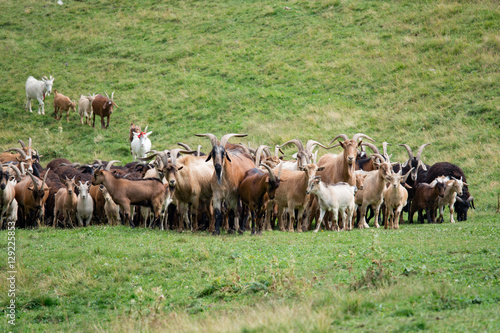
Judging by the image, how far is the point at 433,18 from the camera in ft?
112

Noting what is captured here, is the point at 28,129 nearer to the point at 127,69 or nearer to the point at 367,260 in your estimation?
the point at 127,69

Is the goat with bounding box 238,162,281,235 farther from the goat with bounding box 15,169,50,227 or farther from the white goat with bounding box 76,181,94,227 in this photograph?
the goat with bounding box 15,169,50,227

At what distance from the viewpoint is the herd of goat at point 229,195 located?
45.2ft

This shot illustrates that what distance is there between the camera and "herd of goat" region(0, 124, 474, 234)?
1377cm

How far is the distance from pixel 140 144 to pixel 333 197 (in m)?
12.3

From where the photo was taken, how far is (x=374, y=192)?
14875 millimetres

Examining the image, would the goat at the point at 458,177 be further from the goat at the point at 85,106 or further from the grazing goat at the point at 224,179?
the goat at the point at 85,106

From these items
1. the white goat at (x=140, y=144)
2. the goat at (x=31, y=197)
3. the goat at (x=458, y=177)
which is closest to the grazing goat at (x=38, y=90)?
the white goat at (x=140, y=144)

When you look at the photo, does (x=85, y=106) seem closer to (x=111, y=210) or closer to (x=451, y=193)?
(x=111, y=210)

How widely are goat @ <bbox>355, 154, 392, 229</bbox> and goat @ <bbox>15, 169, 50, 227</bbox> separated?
9.27 metres

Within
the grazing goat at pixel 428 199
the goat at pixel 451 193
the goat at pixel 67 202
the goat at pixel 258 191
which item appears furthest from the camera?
the grazing goat at pixel 428 199

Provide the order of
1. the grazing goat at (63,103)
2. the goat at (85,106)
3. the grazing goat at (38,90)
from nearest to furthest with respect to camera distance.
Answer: the goat at (85,106)
the grazing goat at (63,103)
the grazing goat at (38,90)

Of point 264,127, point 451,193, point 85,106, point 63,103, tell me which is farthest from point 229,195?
point 63,103

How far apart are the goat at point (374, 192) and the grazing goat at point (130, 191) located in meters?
5.72
